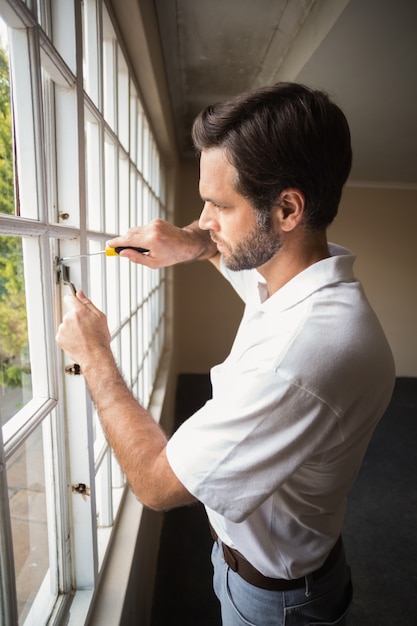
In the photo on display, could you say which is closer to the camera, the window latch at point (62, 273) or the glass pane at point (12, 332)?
the glass pane at point (12, 332)

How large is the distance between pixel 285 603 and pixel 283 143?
95cm

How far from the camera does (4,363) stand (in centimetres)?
62

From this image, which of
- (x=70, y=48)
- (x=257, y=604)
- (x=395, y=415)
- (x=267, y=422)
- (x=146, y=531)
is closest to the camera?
(x=267, y=422)

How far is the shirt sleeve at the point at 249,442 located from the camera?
61 cm

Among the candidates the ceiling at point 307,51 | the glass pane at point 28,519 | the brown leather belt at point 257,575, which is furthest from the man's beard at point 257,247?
the ceiling at point 307,51

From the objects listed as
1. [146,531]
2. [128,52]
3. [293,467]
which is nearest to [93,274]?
[293,467]

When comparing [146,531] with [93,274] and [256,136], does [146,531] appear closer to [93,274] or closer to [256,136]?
Result: [93,274]

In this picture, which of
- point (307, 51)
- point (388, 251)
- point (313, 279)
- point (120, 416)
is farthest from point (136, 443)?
point (388, 251)

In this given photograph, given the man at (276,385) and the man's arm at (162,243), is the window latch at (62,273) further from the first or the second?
the man's arm at (162,243)

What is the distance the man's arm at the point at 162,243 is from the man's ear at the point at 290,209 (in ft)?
1.17

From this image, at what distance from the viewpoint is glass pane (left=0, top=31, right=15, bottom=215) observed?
59 cm

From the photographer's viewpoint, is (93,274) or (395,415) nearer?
(93,274)

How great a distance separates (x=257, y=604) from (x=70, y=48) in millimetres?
1184

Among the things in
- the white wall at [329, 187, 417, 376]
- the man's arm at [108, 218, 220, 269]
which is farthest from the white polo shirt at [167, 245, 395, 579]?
the white wall at [329, 187, 417, 376]
